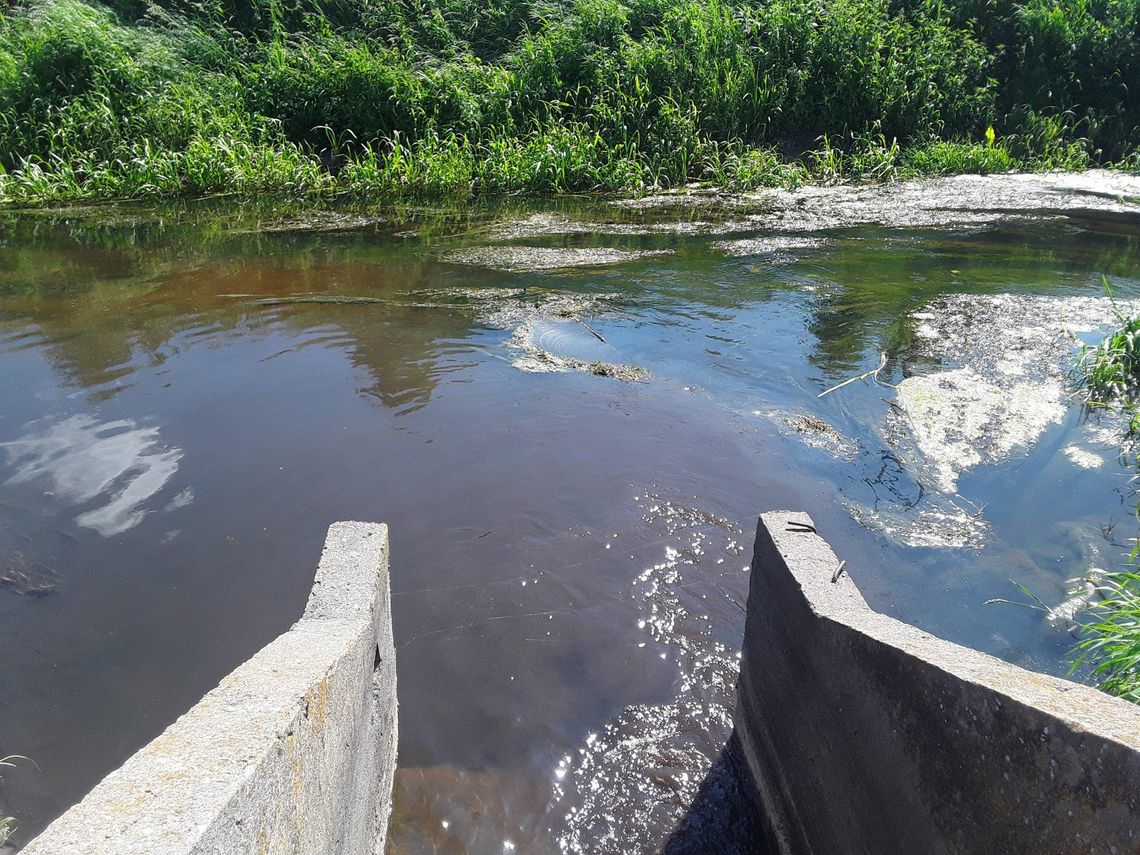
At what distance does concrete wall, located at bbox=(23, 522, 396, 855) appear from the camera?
1.39 meters

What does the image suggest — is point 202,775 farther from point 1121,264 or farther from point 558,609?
point 1121,264

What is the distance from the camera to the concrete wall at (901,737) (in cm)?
154

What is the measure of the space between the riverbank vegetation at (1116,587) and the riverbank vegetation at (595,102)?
6905 millimetres

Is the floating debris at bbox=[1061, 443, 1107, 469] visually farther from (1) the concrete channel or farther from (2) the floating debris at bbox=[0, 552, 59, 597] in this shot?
(2) the floating debris at bbox=[0, 552, 59, 597]

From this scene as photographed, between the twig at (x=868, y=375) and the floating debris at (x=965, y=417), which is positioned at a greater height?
the twig at (x=868, y=375)

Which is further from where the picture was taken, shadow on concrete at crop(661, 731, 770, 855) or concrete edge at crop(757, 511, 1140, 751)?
shadow on concrete at crop(661, 731, 770, 855)

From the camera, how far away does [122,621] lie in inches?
138

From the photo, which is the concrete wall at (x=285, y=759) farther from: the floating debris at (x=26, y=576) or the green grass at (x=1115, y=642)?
the green grass at (x=1115, y=642)

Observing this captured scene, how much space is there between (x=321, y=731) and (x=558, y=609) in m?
1.74

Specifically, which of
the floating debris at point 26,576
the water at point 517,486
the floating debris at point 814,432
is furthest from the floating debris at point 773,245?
the floating debris at point 26,576

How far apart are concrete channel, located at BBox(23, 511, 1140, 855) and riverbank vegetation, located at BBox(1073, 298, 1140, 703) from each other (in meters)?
0.99

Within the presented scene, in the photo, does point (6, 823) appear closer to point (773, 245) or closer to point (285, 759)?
point (285, 759)

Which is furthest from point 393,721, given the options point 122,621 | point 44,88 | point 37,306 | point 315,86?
point 44,88

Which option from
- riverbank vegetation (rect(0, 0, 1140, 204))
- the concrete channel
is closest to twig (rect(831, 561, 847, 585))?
the concrete channel
